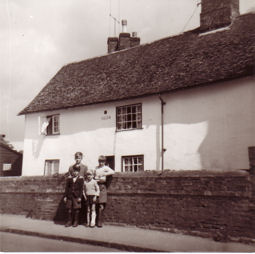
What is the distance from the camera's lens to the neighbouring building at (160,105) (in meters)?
13.4

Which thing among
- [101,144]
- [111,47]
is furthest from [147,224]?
[111,47]

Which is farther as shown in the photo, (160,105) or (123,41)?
(123,41)

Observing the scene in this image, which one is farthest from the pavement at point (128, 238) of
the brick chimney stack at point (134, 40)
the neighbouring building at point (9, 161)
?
the neighbouring building at point (9, 161)

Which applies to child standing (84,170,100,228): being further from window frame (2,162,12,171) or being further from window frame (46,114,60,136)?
window frame (2,162,12,171)

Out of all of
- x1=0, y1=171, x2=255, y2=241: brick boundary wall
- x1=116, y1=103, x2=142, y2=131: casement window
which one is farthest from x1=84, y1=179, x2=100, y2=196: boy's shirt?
x1=116, y1=103, x2=142, y2=131: casement window

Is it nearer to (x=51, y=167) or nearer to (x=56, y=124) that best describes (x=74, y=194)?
(x=51, y=167)

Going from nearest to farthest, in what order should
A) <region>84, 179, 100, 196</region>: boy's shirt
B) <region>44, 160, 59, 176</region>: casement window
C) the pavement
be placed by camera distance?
the pavement, <region>84, 179, 100, 196</region>: boy's shirt, <region>44, 160, 59, 176</region>: casement window

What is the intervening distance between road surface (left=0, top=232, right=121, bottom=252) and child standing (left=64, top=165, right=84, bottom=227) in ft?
4.84

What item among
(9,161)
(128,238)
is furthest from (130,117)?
(9,161)

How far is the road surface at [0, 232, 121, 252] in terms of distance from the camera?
748cm

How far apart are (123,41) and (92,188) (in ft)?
45.7

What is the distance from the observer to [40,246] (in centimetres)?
788

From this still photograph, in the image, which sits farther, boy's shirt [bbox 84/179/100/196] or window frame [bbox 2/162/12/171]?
window frame [bbox 2/162/12/171]

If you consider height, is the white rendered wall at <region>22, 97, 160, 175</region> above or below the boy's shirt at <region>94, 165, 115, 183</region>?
above
